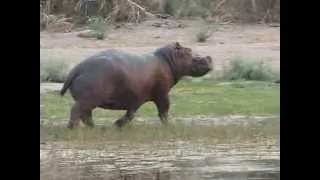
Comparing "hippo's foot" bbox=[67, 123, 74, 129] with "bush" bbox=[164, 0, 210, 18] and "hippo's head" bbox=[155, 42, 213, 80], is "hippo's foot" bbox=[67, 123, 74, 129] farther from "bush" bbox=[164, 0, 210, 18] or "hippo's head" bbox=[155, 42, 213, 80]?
"bush" bbox=[164, 0, 210, 18]

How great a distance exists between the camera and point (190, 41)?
214cm

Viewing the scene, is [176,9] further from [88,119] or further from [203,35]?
[88,119]

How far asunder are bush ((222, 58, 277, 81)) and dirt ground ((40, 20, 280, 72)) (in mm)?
20

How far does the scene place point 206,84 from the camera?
7.05 feet

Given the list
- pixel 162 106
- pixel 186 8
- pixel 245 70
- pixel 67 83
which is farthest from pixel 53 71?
pixel 245 70

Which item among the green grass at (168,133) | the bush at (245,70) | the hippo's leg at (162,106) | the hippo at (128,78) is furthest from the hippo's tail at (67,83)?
the bush at (245,70)

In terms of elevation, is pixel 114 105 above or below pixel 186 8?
below

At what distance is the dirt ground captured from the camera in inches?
83.5

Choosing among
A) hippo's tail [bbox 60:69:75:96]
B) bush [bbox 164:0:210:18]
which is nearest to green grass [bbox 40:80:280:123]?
hippo's tail [bbox 60:69:75:96]

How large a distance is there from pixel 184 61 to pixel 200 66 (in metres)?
0.06

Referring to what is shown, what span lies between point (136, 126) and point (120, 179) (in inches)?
6.9

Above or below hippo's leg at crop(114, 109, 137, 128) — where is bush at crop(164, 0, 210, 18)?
above
